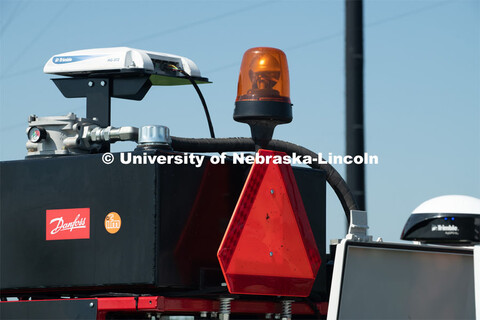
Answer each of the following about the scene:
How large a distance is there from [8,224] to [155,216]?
0.79m

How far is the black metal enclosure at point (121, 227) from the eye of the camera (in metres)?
3.73

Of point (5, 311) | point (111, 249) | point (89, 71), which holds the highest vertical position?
point (89, 71)

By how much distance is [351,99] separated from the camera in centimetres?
675

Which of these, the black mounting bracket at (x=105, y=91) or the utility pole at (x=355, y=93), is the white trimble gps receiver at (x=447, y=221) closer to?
the utility pole at (x=355, y=93)

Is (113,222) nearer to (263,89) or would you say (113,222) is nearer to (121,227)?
(121,227)

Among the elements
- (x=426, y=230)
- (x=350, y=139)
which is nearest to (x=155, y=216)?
(x=426, y=230)

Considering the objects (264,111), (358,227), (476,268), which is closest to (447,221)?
(476,268)

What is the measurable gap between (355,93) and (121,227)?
332 centimetres

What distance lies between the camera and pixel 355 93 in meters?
6.75

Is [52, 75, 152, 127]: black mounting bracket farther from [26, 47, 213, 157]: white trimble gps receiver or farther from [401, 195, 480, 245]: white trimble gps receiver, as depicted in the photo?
[401, 195, 480, 245]: white trimble gps receiver

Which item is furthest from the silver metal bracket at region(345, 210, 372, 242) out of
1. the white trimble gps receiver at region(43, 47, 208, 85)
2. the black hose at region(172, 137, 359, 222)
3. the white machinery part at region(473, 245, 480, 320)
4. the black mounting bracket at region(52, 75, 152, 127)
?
the black mounting bracket at region(52, 75, 152, 127)

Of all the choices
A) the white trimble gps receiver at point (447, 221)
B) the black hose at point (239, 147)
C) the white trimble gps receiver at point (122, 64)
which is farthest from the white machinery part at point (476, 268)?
the white trimble gps receiver at point (122, 64)

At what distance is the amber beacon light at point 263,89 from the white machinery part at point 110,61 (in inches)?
18.2

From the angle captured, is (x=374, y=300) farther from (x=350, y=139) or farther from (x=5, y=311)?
(x=350, y=139)
